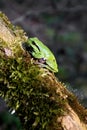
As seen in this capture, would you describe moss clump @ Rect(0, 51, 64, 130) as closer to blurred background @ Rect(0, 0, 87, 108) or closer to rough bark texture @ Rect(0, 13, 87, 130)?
rough bark texture @ Rect(0, 13, 87, 130)

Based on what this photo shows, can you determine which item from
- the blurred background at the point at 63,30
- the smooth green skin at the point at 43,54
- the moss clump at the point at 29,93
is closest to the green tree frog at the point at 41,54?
the smooth green skin at the point at 43,54

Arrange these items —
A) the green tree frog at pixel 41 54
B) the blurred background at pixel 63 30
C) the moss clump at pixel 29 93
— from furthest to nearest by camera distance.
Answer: the blurred background at pixel 63 30
the green tree frog at pixel 41 54
the moss clump at pixel 29 93

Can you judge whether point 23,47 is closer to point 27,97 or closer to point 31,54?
point 31,54

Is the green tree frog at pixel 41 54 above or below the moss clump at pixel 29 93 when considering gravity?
above

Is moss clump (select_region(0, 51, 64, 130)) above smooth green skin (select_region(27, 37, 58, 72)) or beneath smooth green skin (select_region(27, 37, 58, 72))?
beneath

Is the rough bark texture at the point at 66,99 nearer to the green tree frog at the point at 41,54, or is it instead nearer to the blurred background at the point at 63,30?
the green tree frog at the point at 41,54

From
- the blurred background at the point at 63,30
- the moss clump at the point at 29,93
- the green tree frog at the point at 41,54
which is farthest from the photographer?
the blurred background at the point at 63,30

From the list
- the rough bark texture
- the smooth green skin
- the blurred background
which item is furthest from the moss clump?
the blurred background
